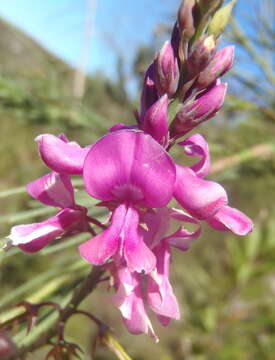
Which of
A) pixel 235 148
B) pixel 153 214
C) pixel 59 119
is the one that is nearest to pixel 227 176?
pixel 235 148

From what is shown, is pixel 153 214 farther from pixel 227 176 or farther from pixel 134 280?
pixel 227 176

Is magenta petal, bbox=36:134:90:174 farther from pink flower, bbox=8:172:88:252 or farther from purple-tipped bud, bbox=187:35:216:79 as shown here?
purple-tipped bud, bbox=187:35:216:79

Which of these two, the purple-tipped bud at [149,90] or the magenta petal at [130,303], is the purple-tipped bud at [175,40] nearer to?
the purple-tipped bud at [149,90]

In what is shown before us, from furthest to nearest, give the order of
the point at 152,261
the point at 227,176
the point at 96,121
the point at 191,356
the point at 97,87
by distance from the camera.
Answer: the point at 97,87, the point at 191,356, the point at 96,121, the point at 227,176, the point at 152,261

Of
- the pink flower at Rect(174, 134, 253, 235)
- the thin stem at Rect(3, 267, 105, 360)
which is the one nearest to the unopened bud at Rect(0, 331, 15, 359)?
the thin stem at Rect(3, 267, 105, 360)

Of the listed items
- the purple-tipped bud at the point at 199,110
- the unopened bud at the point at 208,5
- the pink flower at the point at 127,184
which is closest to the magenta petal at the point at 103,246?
the pink flower at the point at 127,184

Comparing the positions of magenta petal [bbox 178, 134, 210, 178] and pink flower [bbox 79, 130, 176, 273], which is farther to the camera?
magenta petal [bbox 178, 134, 210, 178]

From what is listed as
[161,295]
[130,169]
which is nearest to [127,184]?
[130,169]
